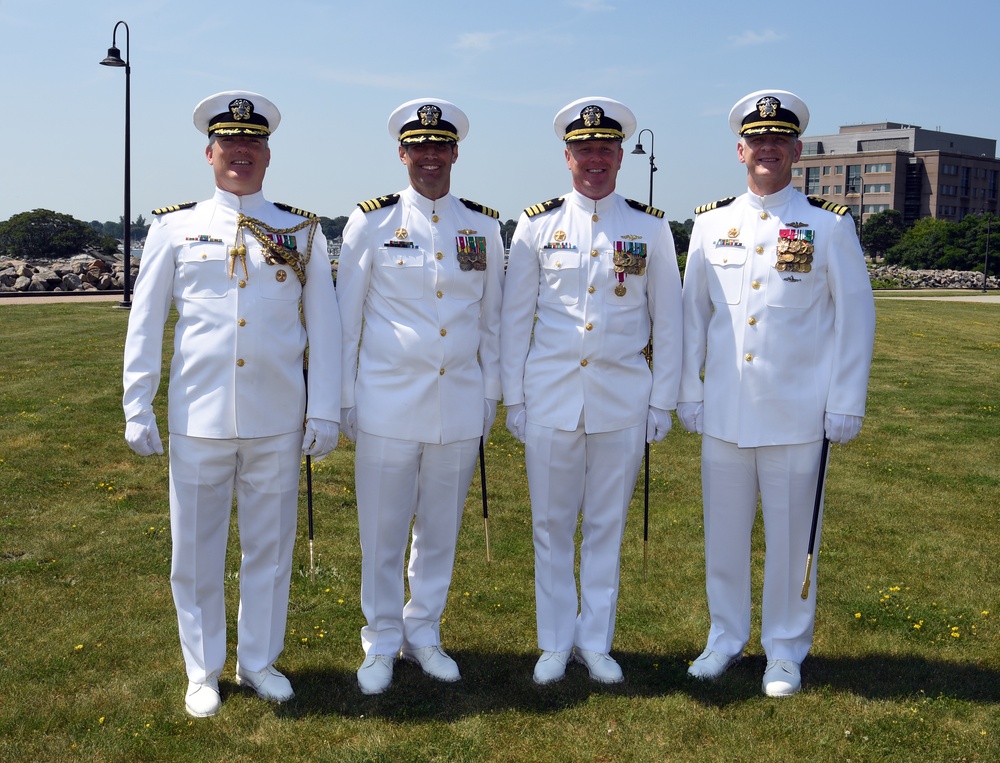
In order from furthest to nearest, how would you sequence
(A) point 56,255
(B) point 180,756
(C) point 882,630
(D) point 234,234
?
(A) point 56,255 → (C) point 882,630 → (D) point 234,234 → (B) point 180,756

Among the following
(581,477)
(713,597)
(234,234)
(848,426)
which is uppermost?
(234,234)

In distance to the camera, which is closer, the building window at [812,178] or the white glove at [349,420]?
the white glove at [349,420]

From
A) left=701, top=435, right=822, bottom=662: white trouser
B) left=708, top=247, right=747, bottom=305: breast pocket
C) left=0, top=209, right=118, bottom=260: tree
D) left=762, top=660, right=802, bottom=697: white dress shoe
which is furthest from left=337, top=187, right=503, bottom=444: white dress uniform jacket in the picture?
left=0, top=209, right=118, bottom=260: tree

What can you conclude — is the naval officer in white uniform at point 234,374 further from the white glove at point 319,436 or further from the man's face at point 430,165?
the man's face at point 430,165

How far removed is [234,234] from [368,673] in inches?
81.7

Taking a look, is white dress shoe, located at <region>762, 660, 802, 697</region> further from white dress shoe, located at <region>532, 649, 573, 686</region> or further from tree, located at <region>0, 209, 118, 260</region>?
tree, located at <region>0, 209, 118, 260</region>

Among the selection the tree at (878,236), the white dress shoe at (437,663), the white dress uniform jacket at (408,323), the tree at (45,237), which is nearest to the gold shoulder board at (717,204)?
the white dress uniform jacket at (408,323)

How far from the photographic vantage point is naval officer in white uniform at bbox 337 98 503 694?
14.0 feet

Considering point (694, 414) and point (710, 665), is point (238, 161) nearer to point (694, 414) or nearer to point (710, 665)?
point (694, 414)

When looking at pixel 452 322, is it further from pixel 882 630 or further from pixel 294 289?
pixel 882 630

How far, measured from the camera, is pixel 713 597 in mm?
4566

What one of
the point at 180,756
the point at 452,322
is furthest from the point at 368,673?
the point at 452,322

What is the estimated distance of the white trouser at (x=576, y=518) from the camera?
442 centimetres

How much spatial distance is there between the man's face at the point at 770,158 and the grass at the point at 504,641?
2.32 metres
